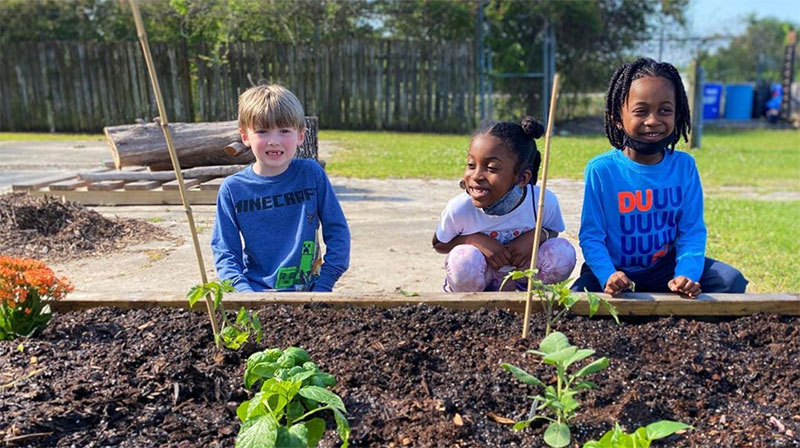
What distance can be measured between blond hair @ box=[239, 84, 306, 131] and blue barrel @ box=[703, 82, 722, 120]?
21.4 m

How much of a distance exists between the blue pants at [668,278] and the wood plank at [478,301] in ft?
1.07

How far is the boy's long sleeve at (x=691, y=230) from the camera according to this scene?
2760 mm

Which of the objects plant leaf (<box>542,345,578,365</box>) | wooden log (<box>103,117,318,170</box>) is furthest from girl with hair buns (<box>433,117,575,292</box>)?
wooden log (<box>103,117,318,170</box>)

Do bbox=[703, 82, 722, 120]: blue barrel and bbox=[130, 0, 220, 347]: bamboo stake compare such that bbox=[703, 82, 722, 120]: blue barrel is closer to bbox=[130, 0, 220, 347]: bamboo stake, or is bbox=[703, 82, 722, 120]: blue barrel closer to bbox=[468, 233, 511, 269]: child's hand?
bbox=[468, 233, 511, 269]: child's hand

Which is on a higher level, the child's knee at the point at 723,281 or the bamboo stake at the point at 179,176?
the bamboo stake at the point at 179,176

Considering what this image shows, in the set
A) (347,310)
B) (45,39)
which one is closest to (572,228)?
(347,310)

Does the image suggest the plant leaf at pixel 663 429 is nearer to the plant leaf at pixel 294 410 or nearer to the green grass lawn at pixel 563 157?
the plant leaf at pixel 294 410

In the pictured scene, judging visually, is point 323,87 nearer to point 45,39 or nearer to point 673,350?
point 45,39

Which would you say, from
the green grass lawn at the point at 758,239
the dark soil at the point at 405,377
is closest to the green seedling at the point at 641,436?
the dark soil at the point at 405,377

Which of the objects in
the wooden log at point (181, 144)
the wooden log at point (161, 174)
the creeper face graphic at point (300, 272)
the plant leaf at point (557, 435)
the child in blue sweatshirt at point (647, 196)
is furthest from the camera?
the wooden log at point (181, 144)

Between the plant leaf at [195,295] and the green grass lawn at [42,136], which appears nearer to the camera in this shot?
the plant leaf at [195,295]

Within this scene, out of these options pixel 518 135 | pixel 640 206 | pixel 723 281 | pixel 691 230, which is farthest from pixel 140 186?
pixel 723 281

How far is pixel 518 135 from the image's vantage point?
9.04ft

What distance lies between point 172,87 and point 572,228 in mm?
12534
